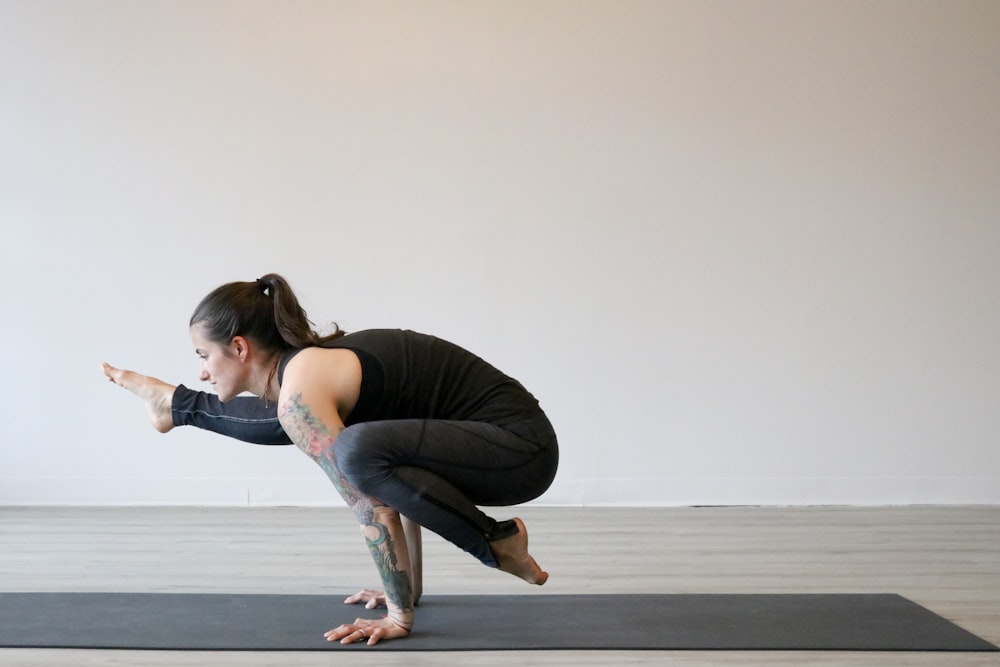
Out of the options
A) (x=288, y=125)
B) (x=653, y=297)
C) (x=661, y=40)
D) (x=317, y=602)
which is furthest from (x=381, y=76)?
(x=317, y=602)

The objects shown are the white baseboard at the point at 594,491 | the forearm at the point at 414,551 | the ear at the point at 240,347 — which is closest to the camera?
the ear at the point at 240,347

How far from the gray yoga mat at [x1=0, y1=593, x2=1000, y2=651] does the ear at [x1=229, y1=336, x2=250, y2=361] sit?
0.59 metres

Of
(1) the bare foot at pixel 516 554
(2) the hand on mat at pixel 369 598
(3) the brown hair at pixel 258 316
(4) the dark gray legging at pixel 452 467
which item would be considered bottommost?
(2) the hand on mat at pixel 369 598

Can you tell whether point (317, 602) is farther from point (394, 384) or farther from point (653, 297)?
point (653, 297)

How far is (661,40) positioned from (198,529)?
2.65m

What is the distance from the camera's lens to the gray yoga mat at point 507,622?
6.46ft

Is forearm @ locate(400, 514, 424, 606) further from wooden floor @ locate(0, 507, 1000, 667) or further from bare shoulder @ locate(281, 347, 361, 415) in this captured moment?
bare shoulder @ locate(281, 347, 361, 415)

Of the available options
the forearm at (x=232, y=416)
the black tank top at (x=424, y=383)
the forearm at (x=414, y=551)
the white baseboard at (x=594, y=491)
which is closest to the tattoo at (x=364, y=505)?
the black tank top at (x=424, y=383)

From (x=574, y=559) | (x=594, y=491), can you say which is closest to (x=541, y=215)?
(x=594, y=491)

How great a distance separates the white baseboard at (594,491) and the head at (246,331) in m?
2.01

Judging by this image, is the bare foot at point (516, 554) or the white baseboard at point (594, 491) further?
the white baseboard at point (594, 491)

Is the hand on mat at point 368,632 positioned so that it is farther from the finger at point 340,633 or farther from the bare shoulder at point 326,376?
the bare shoulder at point 326,376

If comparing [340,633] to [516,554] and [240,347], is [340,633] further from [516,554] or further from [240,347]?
[240,347]

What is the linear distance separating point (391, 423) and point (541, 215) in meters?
2.15
